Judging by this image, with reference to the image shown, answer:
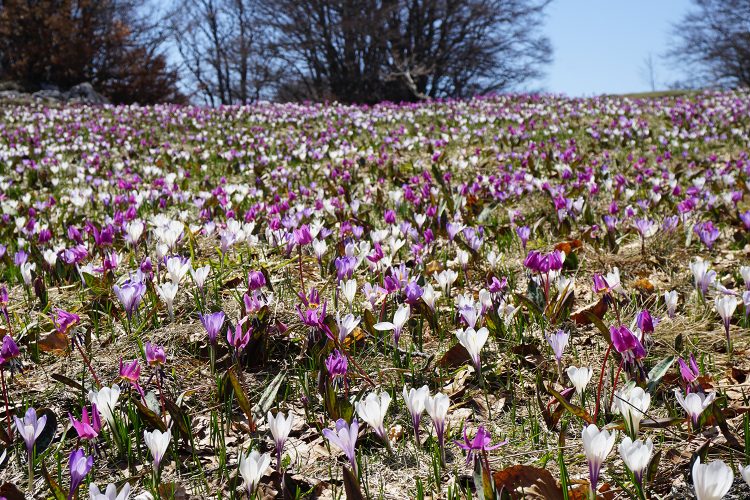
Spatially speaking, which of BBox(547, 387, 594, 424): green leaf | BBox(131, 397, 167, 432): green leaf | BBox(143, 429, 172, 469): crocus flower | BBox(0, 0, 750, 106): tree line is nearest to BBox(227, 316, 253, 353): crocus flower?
BBox(131, 397, 167, 432): green leaf

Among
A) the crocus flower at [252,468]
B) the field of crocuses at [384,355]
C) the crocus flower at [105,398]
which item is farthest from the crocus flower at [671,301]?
the crocus flower at [105,398]

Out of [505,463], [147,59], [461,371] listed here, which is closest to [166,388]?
[461,371]

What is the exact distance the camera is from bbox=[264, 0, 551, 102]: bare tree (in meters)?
23.3

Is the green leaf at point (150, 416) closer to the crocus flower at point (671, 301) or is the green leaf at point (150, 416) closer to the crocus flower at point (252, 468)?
the crocus flower at point (252, 468)

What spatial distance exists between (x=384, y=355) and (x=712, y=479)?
58.3 inches

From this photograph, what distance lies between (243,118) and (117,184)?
24.3 feet

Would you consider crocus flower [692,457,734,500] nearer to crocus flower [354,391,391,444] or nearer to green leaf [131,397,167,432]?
crocus flower [354,391,391,444]

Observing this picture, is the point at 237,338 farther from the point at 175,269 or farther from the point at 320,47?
the point at 320,47

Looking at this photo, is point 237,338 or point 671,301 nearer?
point 237,338

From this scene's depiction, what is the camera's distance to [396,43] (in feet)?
79.8

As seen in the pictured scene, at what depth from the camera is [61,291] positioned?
3.38m

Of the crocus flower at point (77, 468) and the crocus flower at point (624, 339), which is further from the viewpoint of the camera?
the crocus flower at point (624, 339)

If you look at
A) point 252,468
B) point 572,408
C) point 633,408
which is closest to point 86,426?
point 252,468

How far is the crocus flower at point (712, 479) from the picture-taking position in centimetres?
117
